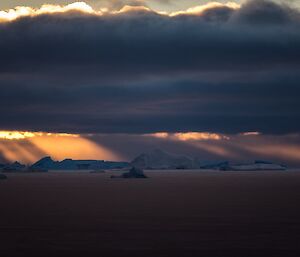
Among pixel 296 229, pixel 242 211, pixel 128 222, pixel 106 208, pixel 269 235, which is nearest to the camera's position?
pixel 269 235

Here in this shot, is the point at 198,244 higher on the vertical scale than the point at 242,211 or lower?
lower

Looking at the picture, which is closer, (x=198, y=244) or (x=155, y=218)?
(x=198, y=244)

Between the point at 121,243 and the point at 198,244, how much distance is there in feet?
12.3

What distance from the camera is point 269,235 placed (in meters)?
34.1

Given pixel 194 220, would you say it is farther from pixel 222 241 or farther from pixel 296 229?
pixel 222 241

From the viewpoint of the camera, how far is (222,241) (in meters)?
32.0

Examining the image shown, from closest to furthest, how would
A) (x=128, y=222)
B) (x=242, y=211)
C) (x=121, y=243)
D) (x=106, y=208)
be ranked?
(x=121, y=243), (x=128, y=222), (x=242, y=211), (x=106, y=208)

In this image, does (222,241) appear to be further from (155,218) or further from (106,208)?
(106,208)

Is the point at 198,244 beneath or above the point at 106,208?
beneath

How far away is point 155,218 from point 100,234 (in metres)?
10.0

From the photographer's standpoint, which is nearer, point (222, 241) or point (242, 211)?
point (222, 241)

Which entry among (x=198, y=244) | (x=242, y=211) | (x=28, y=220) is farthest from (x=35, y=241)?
(x=242, y=211)

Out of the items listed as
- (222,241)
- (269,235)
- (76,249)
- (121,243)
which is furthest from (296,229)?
(76,249)

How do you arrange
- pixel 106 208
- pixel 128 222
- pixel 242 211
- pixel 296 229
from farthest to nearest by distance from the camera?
pixel 106 208 → pixel 242 211 → pixel 128 222 → pixel 296 229
